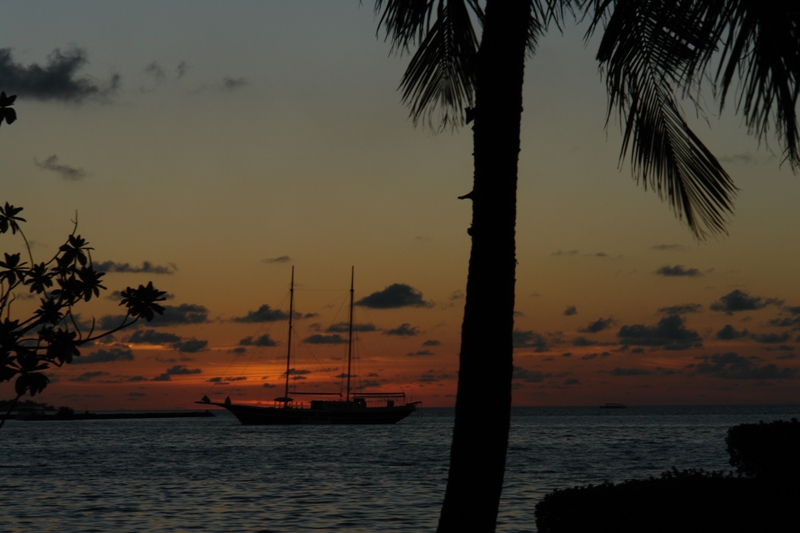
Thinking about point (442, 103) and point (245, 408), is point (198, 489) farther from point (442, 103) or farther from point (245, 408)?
point (245, 408)

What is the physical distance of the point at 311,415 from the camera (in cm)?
10694

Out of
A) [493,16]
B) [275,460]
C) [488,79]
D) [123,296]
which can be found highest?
[493,16]

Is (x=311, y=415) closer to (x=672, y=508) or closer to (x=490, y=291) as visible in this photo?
(x=672, y=508)

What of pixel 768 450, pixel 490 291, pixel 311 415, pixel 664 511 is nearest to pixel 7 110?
pixel 490 291

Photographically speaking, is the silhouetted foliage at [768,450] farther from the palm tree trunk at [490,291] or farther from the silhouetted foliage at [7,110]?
the silhouetted foliage at [7,110]

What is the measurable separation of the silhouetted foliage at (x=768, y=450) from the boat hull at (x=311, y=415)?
314 ft

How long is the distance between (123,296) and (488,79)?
3.23 metres

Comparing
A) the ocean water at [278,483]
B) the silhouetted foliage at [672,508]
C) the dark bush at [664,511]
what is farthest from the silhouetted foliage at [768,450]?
the ocean water at [278,483]

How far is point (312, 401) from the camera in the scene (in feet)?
353

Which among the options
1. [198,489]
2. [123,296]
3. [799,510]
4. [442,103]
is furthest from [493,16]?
[198,489]

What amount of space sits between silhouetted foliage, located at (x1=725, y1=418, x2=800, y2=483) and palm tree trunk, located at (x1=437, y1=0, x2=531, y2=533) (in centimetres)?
625

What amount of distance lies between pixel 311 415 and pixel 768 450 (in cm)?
9856

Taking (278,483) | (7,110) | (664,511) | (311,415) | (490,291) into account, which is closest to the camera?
(7,110)

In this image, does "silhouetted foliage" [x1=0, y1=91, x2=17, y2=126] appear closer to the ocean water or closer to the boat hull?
the ocean water
